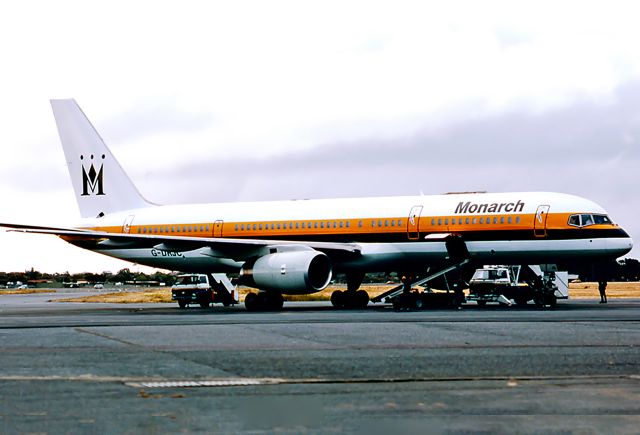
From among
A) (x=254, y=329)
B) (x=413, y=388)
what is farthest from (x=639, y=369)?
(x=254, y=329)

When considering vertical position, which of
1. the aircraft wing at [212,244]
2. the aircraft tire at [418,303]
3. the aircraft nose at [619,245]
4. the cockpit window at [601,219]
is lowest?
the aircraft tire at [418,303]

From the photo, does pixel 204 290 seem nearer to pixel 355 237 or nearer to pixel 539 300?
pixel 355 237

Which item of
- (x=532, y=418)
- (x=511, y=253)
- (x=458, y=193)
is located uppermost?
(x=458, y=193)

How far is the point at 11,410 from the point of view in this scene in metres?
8.98

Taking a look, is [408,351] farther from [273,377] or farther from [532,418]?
[532,418]

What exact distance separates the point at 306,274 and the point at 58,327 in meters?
13.4

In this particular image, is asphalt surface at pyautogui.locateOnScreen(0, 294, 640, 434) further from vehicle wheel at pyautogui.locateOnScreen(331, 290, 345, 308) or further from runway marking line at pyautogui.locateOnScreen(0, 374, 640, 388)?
vehicle wheel at pyautogui.locateOnScreen(331, 290, 345, 308)

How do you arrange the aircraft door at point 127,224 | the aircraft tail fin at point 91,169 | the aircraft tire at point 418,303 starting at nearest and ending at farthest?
the aircraft tire at point 418,303 → the aircraft door at point 127,224 → the aircraft tail fin at point 91,169

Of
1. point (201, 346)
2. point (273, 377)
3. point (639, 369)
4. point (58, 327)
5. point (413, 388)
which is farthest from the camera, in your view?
point (58, 327)

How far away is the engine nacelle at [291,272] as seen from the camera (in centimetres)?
3559

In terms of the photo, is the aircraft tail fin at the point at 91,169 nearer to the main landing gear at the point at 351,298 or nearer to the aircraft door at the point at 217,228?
the aircraft door at the point at 217,228

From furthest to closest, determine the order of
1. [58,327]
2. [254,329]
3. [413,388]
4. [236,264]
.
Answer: [236,264] → [58,327] → [254,329] → [413,388]

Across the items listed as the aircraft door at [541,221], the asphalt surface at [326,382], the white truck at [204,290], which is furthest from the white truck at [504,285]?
the asphalt surface at [326,382]

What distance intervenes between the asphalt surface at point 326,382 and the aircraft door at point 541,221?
15.9m
